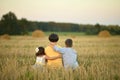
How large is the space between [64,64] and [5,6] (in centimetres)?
765

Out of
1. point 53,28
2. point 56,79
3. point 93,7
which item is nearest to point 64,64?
point 56,79

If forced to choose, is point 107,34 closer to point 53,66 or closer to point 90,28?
point 90,28

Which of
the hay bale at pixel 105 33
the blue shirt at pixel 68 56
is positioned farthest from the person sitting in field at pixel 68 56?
the hay bale at pixel 105 33

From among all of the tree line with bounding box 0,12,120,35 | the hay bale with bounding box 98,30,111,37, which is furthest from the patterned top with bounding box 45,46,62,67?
the hay bale with bounding box 98,30,111,37

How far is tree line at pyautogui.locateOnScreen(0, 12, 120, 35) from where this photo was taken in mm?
23175

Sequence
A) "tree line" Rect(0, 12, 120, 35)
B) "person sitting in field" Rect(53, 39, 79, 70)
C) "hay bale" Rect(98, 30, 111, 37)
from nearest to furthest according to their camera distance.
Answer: "person sitting in field" Rect(53, 39, 79, 70) → "hay bale" Rect(98, 30, 111, 37) → "tree line" Rect(0, 12, 120, 35)

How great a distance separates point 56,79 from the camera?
426cm

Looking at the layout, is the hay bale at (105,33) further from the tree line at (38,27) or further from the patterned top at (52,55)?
the patterned top at (52,55)

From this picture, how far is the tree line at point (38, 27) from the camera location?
23.2 metres

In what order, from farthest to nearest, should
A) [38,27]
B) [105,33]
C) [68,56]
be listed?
[38,27] → [105,33] → [68,56]

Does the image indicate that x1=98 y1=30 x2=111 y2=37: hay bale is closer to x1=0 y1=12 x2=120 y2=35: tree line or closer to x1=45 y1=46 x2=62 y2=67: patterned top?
x1=0 y1=12 x2=120 y2=35: tree line

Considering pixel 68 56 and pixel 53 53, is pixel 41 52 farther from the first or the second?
pixel 68 56

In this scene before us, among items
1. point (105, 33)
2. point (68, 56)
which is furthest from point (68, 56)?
point (105, 33)

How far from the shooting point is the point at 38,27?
24047mm
